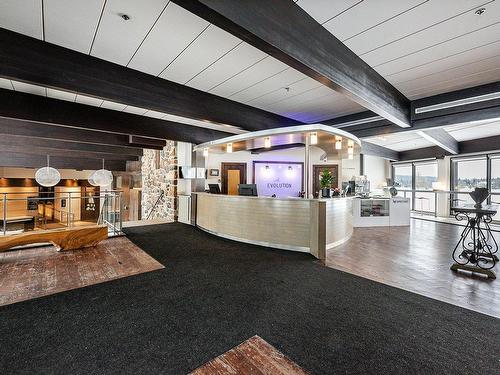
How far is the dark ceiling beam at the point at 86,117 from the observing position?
3648 millimetres

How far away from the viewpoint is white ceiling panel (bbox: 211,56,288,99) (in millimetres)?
3094

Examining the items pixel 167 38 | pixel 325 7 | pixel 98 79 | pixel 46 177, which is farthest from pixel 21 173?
pixel 325 7

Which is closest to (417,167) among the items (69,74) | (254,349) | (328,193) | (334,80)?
(328,193)

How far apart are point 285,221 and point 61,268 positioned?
385cm

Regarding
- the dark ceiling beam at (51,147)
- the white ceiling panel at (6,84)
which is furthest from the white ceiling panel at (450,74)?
the dark ceiling beam at (51,147)

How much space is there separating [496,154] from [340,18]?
992 cm

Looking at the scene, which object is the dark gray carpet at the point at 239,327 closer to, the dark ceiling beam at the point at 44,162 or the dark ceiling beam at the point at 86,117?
the dark ceiling beam at the point at 86,117

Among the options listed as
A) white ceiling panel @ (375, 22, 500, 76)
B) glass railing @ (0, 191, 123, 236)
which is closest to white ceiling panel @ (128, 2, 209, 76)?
white ceiling panel @ (375, 22, 500, 76)

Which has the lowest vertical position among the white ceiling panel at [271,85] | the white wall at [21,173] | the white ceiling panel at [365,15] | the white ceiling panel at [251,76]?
the white wall at [21,173]

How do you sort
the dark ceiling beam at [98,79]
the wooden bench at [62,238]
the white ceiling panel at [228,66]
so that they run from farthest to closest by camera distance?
the wooden bench at [62,238]
the white ceiling panel at [228,66]
the dark ceiling beam at [98,79]

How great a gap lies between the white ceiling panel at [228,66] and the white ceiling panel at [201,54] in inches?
3.0

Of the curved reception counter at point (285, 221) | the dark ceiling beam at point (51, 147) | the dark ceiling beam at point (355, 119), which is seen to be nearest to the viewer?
the curved reception counter at point (285, 221)

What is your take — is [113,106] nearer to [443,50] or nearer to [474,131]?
[443,50]

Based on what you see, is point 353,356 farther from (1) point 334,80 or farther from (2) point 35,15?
(2) point 35,15
